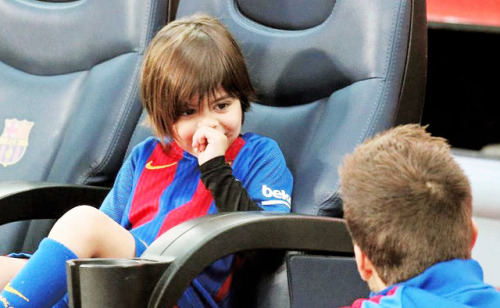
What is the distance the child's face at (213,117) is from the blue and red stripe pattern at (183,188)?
6cm

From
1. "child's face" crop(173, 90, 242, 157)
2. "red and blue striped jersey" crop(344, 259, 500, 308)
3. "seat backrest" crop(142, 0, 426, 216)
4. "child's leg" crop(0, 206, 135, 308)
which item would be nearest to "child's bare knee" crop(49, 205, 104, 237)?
"child's leg" crop(0, 206, 135, 308)

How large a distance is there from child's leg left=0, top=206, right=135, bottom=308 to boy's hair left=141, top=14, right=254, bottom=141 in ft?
0.91

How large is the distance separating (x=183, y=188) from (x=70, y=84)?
1.70ft

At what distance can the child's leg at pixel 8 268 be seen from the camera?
63.9 inches

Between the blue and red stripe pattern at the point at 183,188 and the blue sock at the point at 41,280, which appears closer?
the blue sock at the point at 41,280

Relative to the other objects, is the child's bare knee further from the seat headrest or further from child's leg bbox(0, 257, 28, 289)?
the seat headrest

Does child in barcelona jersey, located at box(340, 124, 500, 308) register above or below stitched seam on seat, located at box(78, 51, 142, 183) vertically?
above

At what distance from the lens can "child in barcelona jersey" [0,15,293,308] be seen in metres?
1.59

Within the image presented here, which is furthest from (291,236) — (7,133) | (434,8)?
(434,8)

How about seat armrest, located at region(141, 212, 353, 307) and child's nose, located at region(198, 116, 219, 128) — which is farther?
child's nose, located at region(198, 116, 219, 128)

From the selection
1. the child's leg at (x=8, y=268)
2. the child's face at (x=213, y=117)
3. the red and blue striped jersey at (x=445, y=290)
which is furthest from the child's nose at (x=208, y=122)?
the red and blue striped jersey at (x=445, y=290)

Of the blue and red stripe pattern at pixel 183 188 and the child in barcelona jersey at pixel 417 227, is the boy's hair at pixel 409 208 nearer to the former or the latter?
the child in barcelona jersey at pixel 417 227

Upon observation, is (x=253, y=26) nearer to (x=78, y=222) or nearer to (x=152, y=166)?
(x=152, y=166)

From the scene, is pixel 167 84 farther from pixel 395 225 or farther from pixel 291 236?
pixel 395 225
